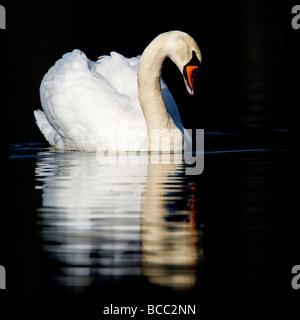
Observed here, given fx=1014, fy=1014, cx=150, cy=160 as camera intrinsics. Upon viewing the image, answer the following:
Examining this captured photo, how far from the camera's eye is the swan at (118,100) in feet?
36.7

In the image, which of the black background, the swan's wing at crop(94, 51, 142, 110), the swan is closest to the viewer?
the swan

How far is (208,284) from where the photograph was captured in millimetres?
5793

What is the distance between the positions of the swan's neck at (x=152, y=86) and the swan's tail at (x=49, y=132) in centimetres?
129

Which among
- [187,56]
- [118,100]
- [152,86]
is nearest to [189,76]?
[187,56]

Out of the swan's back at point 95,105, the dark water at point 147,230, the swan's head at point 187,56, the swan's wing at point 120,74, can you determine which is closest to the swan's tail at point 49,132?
the swan's back at point 95,105

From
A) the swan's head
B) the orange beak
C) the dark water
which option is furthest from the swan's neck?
the dark water

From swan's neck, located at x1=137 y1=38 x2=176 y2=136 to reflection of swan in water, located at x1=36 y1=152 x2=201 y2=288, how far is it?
1221 millimetres

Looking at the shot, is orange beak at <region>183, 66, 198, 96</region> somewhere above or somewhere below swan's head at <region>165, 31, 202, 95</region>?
below

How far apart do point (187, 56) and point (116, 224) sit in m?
4.32

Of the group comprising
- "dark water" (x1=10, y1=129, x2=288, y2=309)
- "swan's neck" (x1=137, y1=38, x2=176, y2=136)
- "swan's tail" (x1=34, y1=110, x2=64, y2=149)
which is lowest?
"dark water" (x1=10, y1=129, x2=288, y2=309)

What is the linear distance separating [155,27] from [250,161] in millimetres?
18194

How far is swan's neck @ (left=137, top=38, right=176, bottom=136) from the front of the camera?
37.5ft

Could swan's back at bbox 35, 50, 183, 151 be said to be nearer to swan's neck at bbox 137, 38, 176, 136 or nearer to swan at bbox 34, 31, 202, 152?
swan at bbox 34, 31, 202, 152

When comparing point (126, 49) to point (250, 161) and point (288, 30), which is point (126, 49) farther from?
point (250, 161)
